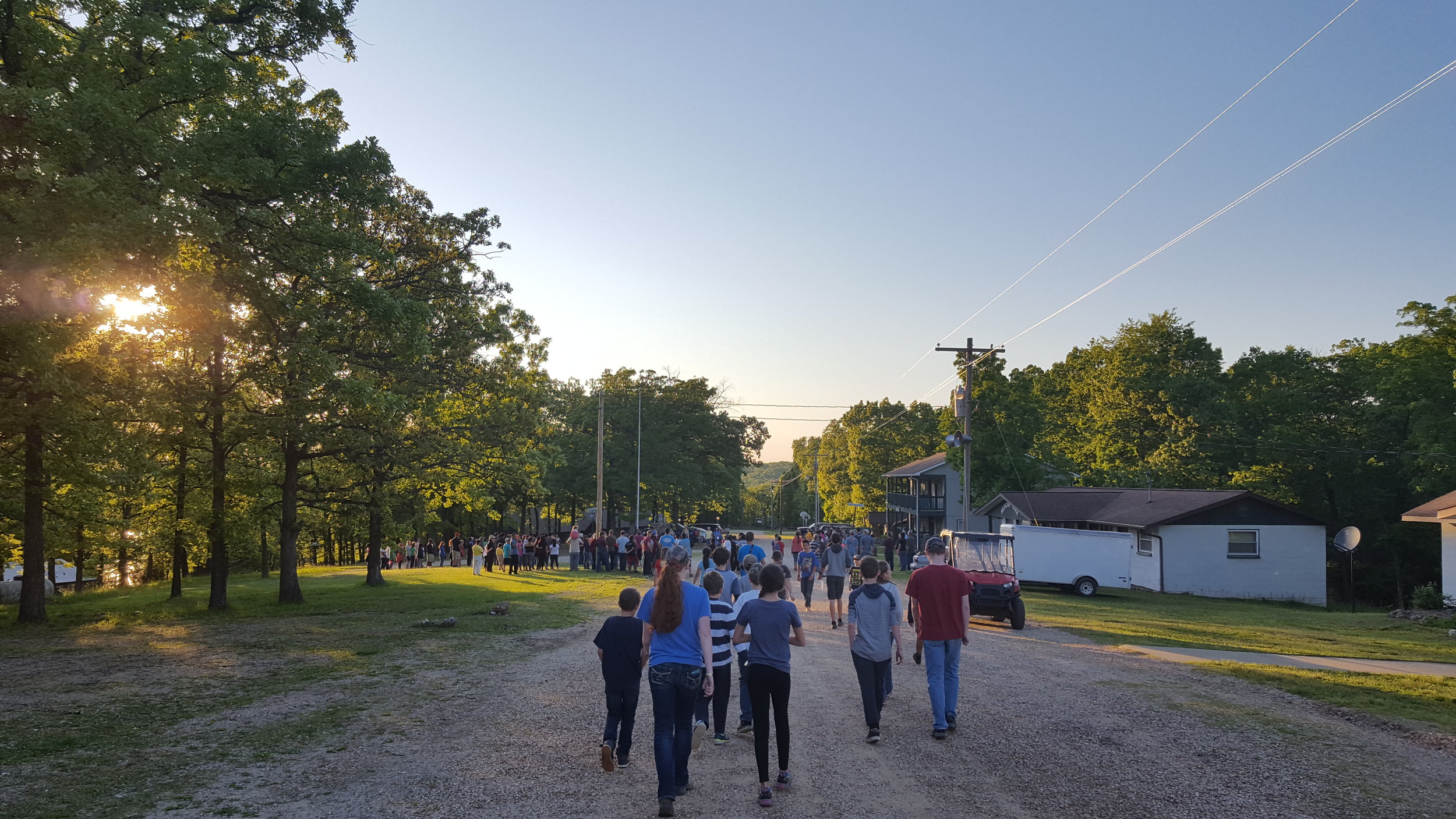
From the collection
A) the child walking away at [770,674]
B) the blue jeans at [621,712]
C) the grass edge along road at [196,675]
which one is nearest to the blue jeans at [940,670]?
the child walking away at [770,674]

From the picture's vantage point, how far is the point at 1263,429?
46.5m

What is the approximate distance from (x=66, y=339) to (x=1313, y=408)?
173 ft

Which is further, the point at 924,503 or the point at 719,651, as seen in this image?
the point at 924,503

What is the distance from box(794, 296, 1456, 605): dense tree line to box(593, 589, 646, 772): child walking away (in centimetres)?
3662

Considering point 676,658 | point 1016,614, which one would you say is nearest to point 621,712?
point 676,658

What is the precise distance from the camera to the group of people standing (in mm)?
6234

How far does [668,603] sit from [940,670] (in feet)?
11.2

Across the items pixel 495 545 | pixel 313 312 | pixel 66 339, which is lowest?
pixel 495 545

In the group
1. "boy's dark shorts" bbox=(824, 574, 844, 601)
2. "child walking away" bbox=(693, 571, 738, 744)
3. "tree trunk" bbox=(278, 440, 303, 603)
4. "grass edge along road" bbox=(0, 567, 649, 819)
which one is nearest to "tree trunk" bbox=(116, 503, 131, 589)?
"grass edge along road" bbox=(0, 567, 649, 819)

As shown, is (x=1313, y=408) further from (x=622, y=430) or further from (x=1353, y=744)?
(x=1353, y=744)

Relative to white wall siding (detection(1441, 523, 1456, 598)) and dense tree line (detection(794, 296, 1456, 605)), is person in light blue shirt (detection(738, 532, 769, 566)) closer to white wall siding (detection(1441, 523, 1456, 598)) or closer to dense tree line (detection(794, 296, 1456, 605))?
white wall siding (detection(1441, 523, 1456, 598))

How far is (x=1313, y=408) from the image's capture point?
45.0m

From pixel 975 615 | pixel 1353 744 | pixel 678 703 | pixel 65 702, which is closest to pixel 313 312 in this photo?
pixel 65 702

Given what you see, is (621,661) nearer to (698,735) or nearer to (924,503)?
(698,735)
